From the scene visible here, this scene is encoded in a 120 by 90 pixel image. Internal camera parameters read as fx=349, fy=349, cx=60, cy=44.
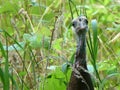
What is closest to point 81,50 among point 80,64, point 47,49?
point 80,64

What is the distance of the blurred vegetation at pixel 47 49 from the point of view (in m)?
1.69

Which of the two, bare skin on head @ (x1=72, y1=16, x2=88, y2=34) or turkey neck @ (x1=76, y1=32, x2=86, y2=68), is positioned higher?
bare skin on head @ (x1=72, y1=16, x2=88, y2=34)

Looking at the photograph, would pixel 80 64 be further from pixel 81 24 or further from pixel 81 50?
pixel 81 24

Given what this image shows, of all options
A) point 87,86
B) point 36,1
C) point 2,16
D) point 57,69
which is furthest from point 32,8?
point 87,86

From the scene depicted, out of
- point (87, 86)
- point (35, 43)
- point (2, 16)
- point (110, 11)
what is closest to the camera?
point (87, 86)

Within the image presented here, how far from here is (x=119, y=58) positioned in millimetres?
1875

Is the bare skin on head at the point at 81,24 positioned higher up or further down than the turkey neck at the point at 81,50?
higher up

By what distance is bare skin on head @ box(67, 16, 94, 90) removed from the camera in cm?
163

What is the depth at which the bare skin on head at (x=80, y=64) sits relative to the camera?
64.0 inches

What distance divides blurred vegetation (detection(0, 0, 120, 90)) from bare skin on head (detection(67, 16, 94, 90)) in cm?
5

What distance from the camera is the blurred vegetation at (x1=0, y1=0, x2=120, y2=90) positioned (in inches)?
66.4

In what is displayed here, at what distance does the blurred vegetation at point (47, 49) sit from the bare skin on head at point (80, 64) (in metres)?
0.05

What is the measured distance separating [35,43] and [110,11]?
0.55 metres

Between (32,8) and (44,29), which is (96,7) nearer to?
(44,29)
